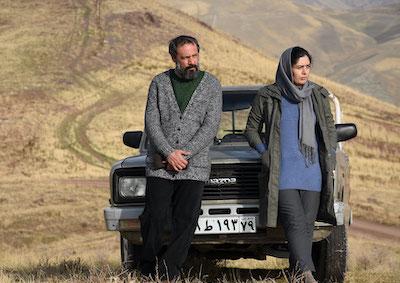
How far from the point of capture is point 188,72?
19.1ft

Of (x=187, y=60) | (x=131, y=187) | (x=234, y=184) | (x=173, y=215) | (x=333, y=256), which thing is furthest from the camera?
(x=333, y=256)

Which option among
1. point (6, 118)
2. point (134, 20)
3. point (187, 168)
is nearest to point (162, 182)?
point (187, 168)

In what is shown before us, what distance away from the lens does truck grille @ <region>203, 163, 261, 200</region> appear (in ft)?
21.5

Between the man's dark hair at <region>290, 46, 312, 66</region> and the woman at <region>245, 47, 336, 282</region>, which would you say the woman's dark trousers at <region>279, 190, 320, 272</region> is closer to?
the woman at <region>245, 47, 336, 282</region>

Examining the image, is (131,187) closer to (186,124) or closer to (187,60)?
(186,124)

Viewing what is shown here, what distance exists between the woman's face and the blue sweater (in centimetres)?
21

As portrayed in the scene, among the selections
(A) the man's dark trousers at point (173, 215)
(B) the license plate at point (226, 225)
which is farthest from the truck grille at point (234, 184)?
(A) the man's dark trousers at point (173, 215)

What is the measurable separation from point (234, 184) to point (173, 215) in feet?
2.68

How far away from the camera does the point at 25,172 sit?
118 ft

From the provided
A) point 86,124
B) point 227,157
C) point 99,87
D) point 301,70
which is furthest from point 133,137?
point 99,87

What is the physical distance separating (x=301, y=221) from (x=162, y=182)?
1.02m

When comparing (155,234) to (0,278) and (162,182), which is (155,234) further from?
(0,278)

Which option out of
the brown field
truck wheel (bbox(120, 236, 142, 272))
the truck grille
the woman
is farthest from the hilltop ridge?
the woman

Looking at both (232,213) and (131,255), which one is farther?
(131,255)
